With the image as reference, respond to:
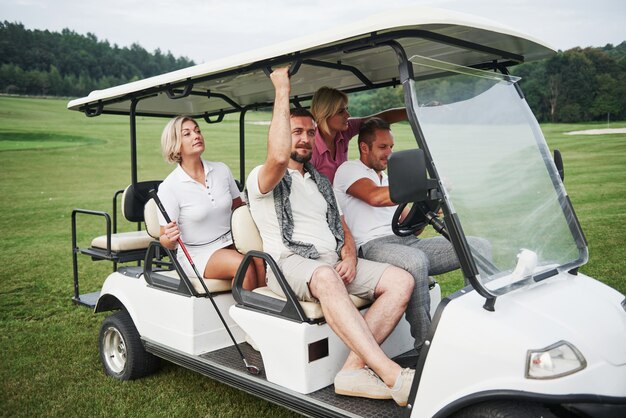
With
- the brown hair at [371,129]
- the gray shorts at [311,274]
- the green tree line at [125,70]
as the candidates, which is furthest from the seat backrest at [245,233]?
the green tree line at [125,70]

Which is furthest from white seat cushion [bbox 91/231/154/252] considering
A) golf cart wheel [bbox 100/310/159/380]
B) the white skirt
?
the white skirt

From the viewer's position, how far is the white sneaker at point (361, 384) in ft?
8.76

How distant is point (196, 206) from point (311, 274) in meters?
1.20

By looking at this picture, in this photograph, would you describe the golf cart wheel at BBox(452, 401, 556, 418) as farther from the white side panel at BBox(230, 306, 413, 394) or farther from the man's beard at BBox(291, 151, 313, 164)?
the man's beard at BBox(291, 151, 313, 164)

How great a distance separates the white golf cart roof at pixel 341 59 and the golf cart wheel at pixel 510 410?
1.43 m

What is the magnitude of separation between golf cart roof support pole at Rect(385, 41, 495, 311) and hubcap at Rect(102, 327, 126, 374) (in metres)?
2.70

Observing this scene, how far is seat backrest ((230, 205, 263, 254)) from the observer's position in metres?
3.35

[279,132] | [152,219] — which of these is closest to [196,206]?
[152,219]

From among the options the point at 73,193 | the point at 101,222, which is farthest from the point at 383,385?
the point at 73,193

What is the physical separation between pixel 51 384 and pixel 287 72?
2741 millimetres

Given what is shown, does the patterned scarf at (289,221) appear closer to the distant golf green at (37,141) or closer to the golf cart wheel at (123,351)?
the golf cart wheel at (123,351)

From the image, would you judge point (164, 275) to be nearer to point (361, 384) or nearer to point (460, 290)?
point (361, 384)

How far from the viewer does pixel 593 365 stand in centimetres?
209

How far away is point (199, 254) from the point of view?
3703 millimetres
